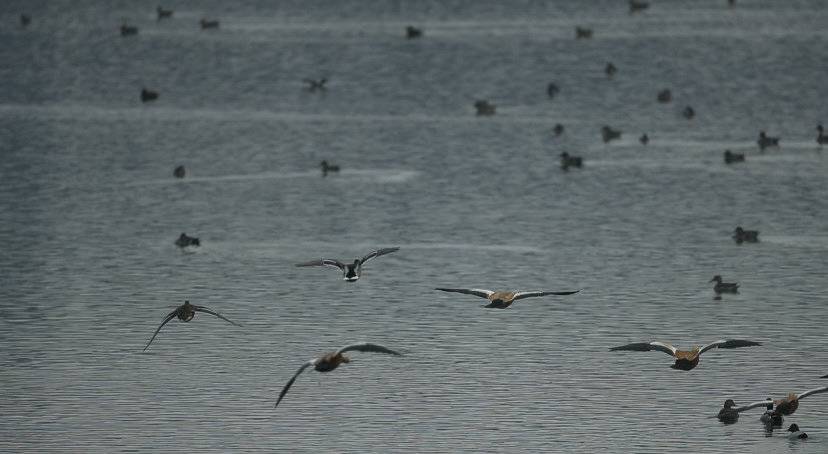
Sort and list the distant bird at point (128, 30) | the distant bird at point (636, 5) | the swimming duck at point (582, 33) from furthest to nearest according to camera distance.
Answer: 1. the distant bird at point (636, 5)
2. the distant bird at point (128, 30)
3. the swimming duck at point (582, 33)

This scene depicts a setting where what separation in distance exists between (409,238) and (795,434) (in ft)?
82.1

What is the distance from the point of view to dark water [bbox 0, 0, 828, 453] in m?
42.1

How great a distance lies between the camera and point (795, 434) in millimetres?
39500

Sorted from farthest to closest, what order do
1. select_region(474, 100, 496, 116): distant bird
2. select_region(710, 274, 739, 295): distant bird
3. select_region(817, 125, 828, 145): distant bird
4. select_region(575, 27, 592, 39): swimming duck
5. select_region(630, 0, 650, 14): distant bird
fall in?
select_region(630, 0, 650, 14): distant bird → select_region(575, 27, 592, 39): swimming duck → select_region(474, 100, 496, 116): distant bird → select_region(817, 125, 828, 145): distant bird → select_region(710, 274, 739, 295): distant bird

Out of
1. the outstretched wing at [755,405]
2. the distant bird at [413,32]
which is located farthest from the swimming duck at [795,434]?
the distant bird at [413,32]

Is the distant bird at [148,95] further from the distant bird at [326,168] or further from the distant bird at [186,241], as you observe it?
the distant bird at [186,241]

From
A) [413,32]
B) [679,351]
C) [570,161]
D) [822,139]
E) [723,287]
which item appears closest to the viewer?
[679,351]

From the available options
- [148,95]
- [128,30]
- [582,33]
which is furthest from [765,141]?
[128,30]

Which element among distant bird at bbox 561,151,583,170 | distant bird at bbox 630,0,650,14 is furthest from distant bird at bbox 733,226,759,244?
distant bird at bbox 630,0,650,14

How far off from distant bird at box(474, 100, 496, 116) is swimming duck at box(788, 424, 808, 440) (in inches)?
2001

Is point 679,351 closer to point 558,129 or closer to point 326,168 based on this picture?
point 326,168

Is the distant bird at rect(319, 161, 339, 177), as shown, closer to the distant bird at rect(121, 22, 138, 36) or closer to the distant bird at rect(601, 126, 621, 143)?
the distant bird at rect(601, 126, 621, 143)

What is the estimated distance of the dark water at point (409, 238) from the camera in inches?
1656

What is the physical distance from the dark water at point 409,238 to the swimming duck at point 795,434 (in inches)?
13.4
